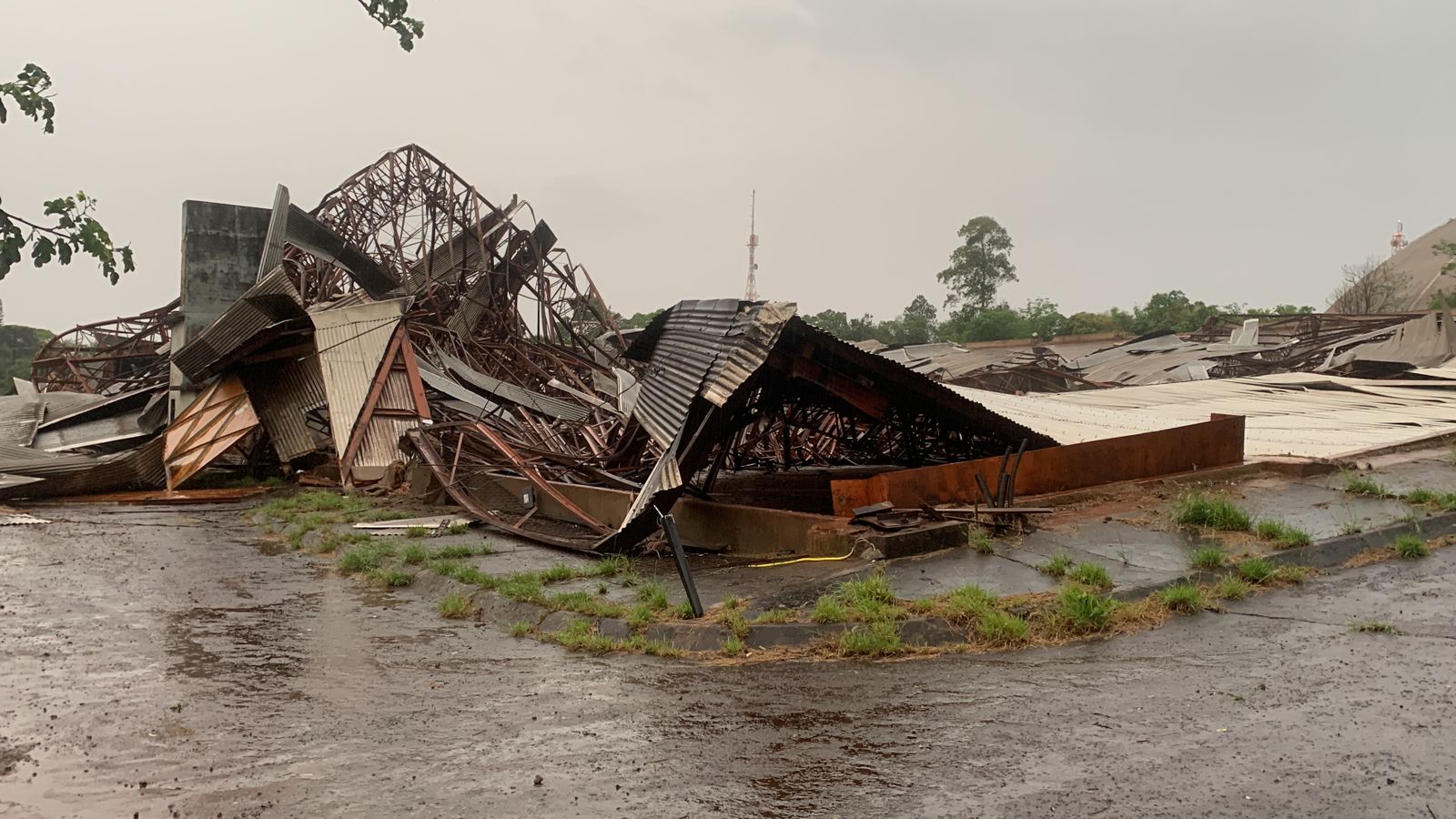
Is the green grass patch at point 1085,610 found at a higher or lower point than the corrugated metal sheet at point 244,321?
lower

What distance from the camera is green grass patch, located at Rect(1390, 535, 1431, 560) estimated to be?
23.7ft

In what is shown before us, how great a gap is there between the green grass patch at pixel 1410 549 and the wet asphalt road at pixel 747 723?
250 millimetres

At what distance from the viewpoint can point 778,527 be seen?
9.09m

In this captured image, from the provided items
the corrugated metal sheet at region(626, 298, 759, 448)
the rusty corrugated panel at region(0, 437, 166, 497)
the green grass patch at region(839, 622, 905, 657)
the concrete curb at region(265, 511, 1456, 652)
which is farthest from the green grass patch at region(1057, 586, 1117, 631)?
the rusty corrugated panel at region(0, 437, 166, 497)

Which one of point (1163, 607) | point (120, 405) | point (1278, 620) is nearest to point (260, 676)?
point (1163, 607)

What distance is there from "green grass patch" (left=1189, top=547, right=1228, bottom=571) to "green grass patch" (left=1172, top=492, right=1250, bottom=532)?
1.10 m

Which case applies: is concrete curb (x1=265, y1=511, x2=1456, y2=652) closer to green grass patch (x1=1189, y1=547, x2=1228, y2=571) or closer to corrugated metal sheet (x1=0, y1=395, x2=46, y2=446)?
green grass patch (x1=1189, y1=547, x2=1228, y2=571)

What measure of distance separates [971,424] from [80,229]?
8690 mm

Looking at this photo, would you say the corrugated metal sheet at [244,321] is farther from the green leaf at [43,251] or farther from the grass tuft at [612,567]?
the green leaf at [43,251]

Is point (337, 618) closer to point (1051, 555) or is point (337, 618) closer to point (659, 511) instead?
point (659, 511)

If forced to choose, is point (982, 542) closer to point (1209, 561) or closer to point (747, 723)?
point (1209, 561)

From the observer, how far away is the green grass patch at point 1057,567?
7199 mm

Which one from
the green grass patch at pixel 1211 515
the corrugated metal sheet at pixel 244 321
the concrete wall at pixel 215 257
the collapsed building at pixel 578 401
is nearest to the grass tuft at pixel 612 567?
the collapsed building at pixel 578 401

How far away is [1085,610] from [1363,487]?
487 cm
